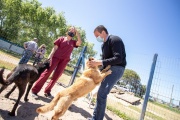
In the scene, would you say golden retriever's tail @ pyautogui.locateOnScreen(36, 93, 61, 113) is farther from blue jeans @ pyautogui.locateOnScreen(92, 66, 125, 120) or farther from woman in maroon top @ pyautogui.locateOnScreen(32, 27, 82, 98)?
woman in maroon top @ pyautogui.locateOnScreen(32, 27, 82, 98)

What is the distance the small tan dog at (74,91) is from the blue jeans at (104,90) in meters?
0.12

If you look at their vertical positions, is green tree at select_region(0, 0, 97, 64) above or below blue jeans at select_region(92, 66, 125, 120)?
above

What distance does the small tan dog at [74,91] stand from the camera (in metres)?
3.48

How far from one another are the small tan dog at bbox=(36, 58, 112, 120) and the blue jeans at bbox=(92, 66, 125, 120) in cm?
12

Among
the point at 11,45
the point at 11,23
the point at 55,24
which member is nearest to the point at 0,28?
the point at 11,23

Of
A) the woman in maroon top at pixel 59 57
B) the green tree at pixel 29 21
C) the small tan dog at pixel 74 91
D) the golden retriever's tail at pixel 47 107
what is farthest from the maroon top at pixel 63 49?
the green tree at pixel 29 21

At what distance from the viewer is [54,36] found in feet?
135

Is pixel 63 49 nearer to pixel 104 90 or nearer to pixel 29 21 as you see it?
pixel 104 90

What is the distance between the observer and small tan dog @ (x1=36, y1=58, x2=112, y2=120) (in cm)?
348

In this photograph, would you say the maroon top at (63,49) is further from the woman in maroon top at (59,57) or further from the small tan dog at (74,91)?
the small tan dog at (74,91)

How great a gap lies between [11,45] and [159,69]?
27105 millimetres

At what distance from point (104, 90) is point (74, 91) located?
63cm

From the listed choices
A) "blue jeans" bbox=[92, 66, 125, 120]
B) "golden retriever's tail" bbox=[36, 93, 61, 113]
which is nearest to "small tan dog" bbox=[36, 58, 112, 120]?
"golden retriever's tail" bbox=[36, 93, 61, 113]

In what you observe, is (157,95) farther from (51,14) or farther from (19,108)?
(51,14)
